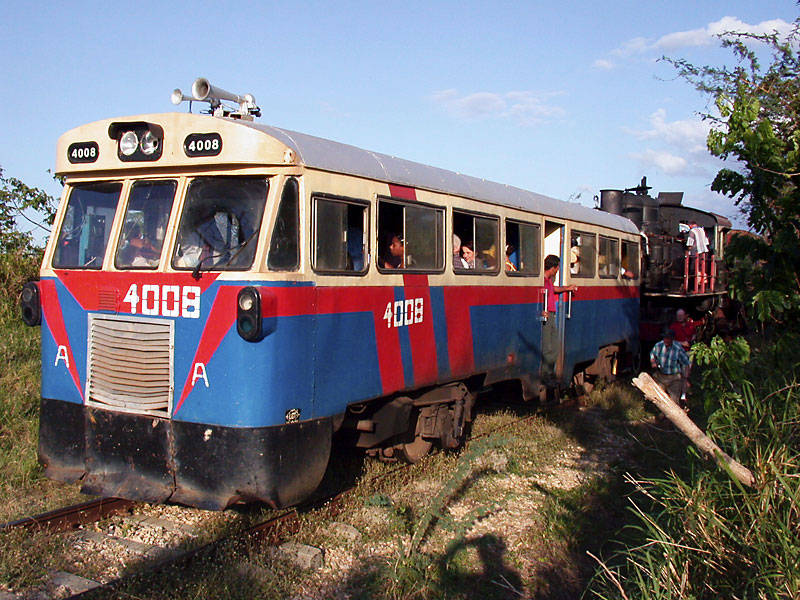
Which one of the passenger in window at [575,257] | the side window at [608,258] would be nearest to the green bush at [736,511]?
the passenger in window at [575,257]

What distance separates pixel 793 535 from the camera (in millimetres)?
3756

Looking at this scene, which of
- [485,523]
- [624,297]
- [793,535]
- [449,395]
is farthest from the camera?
[624,297]

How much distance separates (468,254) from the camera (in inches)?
292

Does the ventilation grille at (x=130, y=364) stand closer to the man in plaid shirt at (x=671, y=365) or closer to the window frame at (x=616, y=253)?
the man in plaid shirt at (x=671, y=365)

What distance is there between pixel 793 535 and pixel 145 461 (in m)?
3.92

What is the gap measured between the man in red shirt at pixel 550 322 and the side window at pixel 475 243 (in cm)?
144

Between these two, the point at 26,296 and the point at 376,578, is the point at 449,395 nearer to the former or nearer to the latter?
the point at 376,578

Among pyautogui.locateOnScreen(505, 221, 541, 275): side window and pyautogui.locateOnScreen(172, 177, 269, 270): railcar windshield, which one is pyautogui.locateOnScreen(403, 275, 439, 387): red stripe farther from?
pyautogui.locateOnScreen(505, 221, 541, 275): side window

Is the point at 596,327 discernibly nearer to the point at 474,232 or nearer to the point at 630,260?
the point at 630,260

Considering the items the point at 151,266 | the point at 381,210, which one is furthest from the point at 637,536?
the point at 151,266

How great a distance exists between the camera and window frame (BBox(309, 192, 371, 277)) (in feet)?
17.1

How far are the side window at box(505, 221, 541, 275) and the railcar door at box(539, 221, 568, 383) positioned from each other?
1.64ft

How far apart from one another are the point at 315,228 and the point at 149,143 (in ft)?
4.36

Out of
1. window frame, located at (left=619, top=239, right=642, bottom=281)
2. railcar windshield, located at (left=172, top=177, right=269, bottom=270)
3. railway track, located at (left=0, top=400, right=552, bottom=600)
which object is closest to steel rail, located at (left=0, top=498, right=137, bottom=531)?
railway track, located at (left=0, top=400, right=552, bottom=600)
